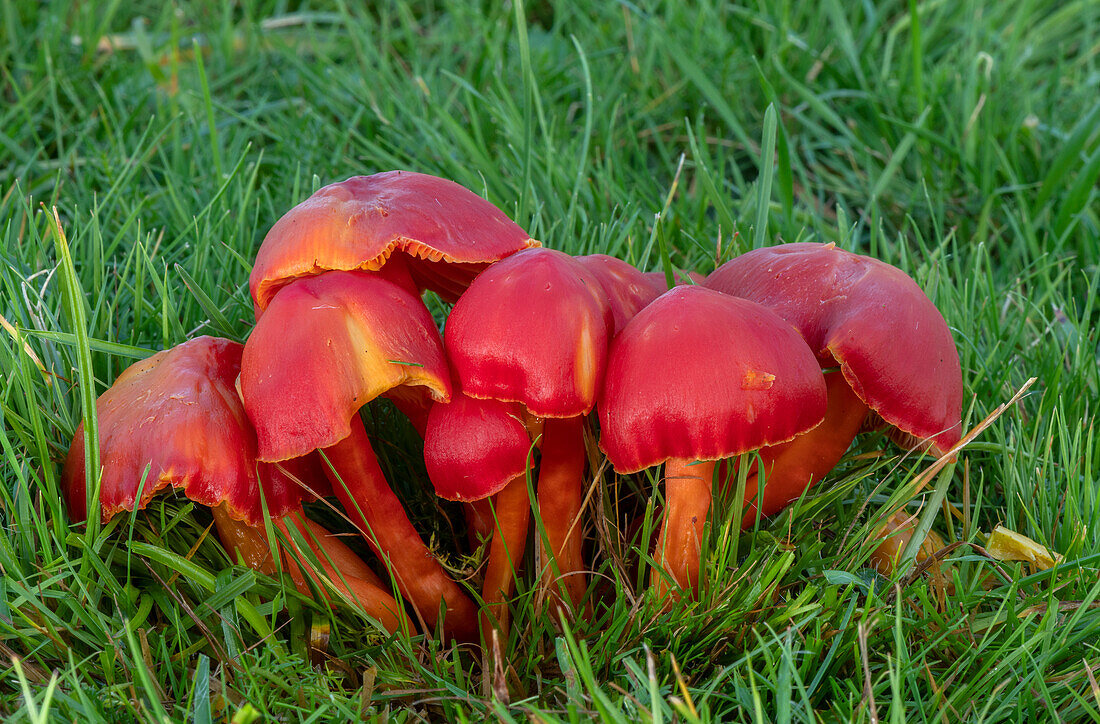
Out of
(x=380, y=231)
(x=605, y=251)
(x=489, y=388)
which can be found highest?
(x=380, y=231)

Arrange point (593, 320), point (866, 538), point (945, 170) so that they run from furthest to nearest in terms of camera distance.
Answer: point (945, 170)
point (866, 538)
point (593, 320)

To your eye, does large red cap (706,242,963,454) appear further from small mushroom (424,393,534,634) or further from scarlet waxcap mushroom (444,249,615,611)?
small mushroom (424,393,534,634)

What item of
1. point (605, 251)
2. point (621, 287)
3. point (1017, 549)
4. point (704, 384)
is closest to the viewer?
point (704, 384)

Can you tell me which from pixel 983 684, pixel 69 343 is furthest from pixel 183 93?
pixel 983 684

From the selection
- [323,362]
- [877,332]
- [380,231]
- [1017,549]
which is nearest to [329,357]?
[323,362]

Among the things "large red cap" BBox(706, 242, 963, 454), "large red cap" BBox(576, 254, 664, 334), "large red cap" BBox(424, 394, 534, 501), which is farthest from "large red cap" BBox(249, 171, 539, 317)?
"large red cap" BBox(706, 242, 963, 454)

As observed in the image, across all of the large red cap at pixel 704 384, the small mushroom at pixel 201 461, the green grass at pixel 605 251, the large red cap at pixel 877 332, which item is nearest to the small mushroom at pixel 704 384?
Answer: the large red cap at pixel 704 384

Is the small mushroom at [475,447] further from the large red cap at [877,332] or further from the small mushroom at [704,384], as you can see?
the large red cap at [877,332]

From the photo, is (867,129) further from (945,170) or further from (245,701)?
(245,701)

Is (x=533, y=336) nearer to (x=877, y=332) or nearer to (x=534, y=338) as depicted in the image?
(x=534, y=338)
